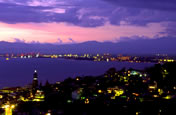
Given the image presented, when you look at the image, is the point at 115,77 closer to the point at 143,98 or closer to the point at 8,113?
the point at 143,98

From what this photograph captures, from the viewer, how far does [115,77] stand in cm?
2452

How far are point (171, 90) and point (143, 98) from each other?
3.17 m

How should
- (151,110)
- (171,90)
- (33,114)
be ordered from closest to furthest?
(33,114) → (151,110) → (171,90)

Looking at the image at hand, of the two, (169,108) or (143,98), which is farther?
(143,98)

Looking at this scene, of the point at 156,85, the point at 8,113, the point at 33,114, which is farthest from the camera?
the point at 156,85

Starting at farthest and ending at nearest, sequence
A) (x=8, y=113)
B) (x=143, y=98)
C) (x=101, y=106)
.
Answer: (x=143, y=98), (x=101, y=106), (x=8, y=113)

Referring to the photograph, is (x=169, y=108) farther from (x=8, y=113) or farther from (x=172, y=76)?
(x=172, y=76)

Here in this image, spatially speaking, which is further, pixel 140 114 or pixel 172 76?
pixel 172 76

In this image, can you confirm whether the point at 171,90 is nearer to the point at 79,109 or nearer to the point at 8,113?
the point at 79,109

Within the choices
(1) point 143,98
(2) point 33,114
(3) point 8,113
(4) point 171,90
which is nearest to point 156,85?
(4) point 171,90

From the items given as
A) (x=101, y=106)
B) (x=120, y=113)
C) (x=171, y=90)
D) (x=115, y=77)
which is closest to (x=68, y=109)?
(x=101, y=106)

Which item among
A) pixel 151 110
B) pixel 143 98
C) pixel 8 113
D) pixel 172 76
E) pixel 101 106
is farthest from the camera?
pixel 172 76

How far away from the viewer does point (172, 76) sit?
749 inches

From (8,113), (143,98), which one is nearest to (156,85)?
(143,98)
